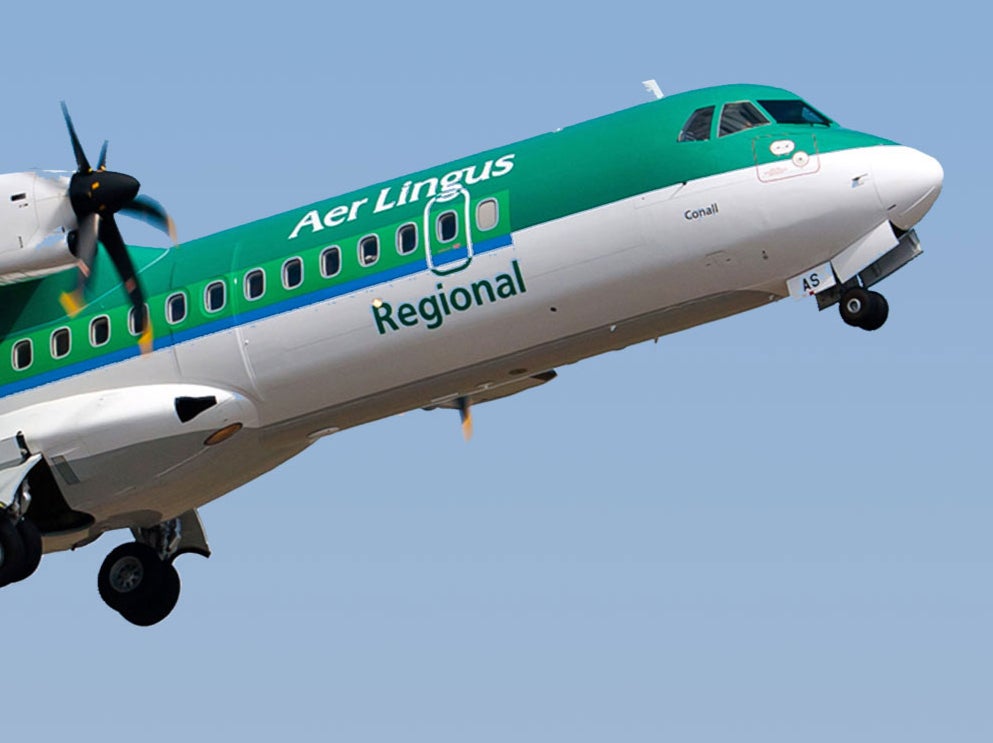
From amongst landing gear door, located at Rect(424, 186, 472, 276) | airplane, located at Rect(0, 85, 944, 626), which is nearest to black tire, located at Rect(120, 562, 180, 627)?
airplane, located at Rect(0, 85, 944, 626)

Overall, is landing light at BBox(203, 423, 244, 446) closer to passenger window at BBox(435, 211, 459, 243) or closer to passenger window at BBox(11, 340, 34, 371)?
passenger window at BBox(11, 340, 34, 371)

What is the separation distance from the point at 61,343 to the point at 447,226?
5.76 m

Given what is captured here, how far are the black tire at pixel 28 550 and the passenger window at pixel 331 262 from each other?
16.5 feet

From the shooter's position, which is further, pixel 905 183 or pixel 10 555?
pixel 10 555

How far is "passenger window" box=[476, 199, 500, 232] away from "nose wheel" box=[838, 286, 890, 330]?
4258mm

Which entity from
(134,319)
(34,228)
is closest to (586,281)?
(134,319)

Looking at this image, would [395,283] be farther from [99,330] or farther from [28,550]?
[28,550]

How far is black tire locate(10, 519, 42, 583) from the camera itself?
27359 mm

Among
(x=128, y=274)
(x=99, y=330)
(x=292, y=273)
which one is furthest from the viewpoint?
(x=99, y=330)

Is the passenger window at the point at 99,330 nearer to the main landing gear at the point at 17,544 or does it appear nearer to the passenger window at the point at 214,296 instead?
the passenger window at the point at 214,296

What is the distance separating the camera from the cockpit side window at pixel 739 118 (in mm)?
25719

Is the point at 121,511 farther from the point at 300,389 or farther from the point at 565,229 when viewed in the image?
the point at 565,229

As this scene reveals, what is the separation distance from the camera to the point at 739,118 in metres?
25.8

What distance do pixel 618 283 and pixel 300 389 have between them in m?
4.34
